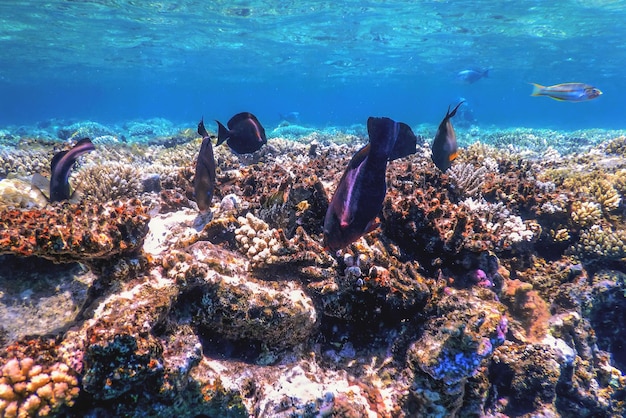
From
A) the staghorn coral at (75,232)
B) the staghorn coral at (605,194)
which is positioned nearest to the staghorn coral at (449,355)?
the staghorn coral at (75,232)

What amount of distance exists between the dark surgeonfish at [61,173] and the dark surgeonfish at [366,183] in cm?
324

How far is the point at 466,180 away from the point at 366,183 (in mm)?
3997

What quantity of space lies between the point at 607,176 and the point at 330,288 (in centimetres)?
684

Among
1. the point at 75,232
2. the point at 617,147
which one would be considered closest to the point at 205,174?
the point at 75,232

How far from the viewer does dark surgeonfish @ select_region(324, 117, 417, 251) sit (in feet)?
6.96

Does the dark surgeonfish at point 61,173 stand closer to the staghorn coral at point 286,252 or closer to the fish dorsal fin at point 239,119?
the fish dorsal fin at point 239,119

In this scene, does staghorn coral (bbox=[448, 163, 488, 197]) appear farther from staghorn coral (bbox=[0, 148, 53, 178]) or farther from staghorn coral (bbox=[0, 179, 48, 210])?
staghorn coral (bbox=[0, 148, 53, 178])

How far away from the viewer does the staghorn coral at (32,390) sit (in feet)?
6.39

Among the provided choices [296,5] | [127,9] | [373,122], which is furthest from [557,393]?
[127,9]

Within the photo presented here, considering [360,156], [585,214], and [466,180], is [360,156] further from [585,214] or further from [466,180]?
[585,214]

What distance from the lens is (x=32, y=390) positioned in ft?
6.57

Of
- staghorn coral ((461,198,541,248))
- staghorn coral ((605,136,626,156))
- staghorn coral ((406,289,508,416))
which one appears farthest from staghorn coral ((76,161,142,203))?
staghorn coral ((605,136,626,156))

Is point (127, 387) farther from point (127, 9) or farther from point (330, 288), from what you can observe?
point (127, 9)

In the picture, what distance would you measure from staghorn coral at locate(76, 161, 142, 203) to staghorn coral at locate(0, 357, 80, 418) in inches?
147
